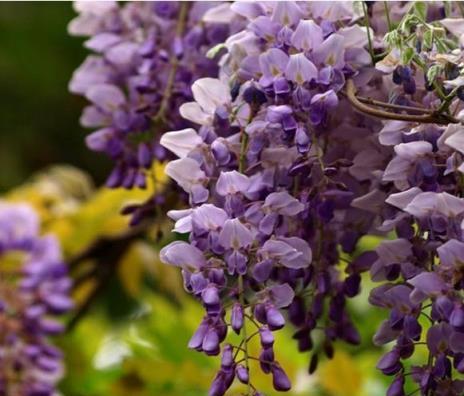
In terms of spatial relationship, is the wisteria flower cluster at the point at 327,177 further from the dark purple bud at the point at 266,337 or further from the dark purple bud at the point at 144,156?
the dark purple bud at the point at 144,156

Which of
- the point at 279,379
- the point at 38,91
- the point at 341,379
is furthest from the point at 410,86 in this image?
the point at 38,91

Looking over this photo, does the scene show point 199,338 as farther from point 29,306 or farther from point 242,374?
point 29,306

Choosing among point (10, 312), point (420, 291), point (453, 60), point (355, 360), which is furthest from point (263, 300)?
point (355, 360)

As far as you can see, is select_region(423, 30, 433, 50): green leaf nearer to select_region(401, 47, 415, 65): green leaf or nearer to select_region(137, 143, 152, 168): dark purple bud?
select_region(401, 47, 415, 65): green leaf

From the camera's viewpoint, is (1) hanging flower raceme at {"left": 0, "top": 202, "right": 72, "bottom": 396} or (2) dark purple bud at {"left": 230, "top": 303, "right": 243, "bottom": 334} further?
(1) hanging flower raceme at {"left": 0, "top": 202, "right": 72, "bottom": 396}

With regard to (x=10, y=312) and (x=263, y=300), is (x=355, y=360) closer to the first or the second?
(x=10, y=312)

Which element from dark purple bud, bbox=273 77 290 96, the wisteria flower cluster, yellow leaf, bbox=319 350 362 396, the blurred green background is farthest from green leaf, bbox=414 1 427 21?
the blurred green background
